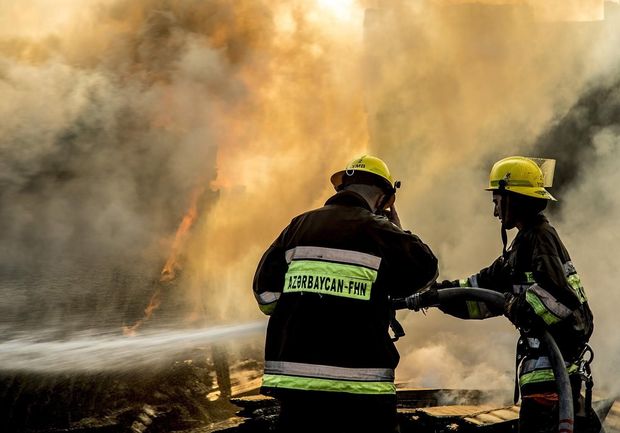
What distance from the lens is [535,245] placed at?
3064mm

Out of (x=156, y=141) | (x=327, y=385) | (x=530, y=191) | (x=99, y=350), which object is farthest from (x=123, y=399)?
(x=156, y=141)

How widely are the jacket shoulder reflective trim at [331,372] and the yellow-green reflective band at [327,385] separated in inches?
0.6

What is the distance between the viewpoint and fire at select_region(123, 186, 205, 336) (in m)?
11.9

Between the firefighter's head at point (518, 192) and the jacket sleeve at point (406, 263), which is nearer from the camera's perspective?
the jacket sleeve at point (406, 263)

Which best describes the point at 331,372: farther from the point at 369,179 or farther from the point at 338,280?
the point at 369,179

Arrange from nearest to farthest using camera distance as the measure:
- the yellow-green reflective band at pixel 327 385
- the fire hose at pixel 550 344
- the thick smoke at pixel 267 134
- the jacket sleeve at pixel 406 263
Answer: the yellow-green reflective band at pixel 327 385 → the jacket sleeve at pixel 406 263 → the fire hose at pixel 550 344 → the thick smoke at pixel 267 134

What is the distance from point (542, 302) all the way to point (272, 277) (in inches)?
50.9

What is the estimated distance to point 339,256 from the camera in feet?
8.07

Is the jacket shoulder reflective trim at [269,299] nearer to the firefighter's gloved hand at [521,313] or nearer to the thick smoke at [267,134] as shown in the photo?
the firefighter's gloved hand at [521,313]

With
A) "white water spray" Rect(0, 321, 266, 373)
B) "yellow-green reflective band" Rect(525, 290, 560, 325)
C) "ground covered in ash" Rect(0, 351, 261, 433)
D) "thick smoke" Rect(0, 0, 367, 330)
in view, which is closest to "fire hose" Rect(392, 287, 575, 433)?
"yellow-green reflective band" Rect(525, 290, 560, 325)

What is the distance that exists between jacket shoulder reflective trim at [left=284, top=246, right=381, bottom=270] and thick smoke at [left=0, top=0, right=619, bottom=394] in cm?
506

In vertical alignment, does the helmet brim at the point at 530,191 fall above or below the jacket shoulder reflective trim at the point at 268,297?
above

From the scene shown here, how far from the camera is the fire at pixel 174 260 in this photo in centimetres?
1185

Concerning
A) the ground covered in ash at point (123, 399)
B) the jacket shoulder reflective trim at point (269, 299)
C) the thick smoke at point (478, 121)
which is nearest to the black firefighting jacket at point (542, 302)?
the jacket shoulder reflective trim at point (269, 299)
